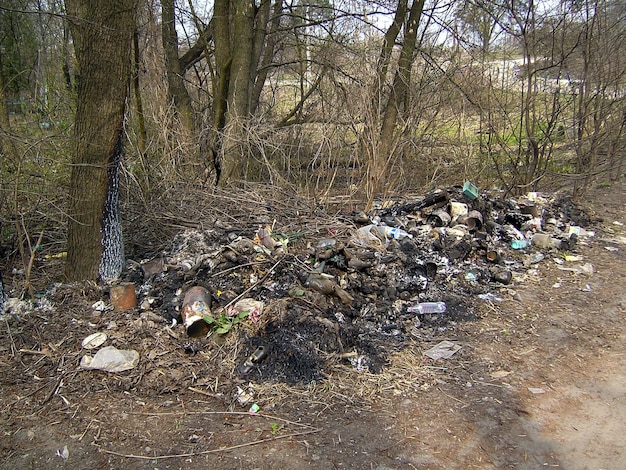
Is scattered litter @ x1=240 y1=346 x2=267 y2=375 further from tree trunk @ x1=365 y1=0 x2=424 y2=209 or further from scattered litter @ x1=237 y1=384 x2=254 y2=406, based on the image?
tree trunk @ x1=365 y1=0 x2=424 y2=209

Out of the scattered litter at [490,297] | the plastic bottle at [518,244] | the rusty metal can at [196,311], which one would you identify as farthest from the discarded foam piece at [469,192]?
the rusty metal can at [196,311]

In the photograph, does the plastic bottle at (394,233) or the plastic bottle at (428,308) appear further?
the plastic bottle at (394,233)

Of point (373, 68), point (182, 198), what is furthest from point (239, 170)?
point (373, 68)

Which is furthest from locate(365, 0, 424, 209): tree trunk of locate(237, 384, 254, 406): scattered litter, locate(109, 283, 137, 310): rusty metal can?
locate(237, 384, 254, 406): scattered litter

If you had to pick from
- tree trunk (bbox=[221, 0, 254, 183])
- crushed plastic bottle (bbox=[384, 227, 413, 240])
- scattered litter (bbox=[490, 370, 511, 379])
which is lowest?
scattered litter (bbox=[490, 370, 511, 379])

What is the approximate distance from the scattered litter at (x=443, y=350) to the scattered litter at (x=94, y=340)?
2.25m

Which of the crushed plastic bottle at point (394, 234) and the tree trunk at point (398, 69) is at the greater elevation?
the tree trunk at point (398, 69)

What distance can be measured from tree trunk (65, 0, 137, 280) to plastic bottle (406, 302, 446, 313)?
2.52 meters

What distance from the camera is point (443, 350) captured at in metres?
3.41

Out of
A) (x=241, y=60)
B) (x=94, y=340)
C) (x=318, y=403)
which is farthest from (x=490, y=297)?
(x=241, y=60)

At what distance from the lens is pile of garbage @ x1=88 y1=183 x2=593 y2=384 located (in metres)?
3.23

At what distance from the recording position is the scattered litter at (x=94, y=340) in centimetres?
317

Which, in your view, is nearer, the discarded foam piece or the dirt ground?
the dirt ground

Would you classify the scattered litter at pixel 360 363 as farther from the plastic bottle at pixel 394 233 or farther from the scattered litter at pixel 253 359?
the plastic bottle at pixel 394 233
